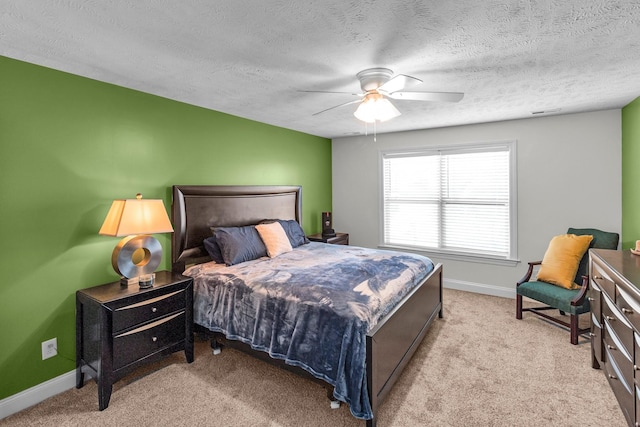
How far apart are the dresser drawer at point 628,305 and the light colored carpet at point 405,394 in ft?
2.61

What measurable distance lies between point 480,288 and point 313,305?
337cm

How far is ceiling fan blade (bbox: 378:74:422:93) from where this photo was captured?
2207 mm

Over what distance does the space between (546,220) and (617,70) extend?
212 cm

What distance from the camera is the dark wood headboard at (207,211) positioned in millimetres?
3244

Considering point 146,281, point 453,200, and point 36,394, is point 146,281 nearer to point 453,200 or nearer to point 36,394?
point 36,394

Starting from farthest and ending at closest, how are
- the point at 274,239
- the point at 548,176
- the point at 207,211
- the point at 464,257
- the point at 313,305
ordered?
the point at 464,257, the point at 548,176, the point at 274,239, the point at 207,211, the point at 313,305

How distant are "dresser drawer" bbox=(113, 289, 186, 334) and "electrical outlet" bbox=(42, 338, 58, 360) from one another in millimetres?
595

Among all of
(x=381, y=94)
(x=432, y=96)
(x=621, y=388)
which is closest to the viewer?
(x=621, y=388)

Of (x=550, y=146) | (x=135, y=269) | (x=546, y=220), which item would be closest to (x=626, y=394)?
(x=546, y=220)

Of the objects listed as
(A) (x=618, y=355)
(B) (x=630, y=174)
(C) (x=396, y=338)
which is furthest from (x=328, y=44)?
(B) (x=630, y=174)

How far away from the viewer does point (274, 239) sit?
366 cm

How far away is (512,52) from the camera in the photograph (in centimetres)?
218

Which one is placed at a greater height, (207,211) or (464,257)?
(207,211)

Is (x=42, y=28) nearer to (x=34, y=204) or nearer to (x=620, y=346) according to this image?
(x=34, y=204)
